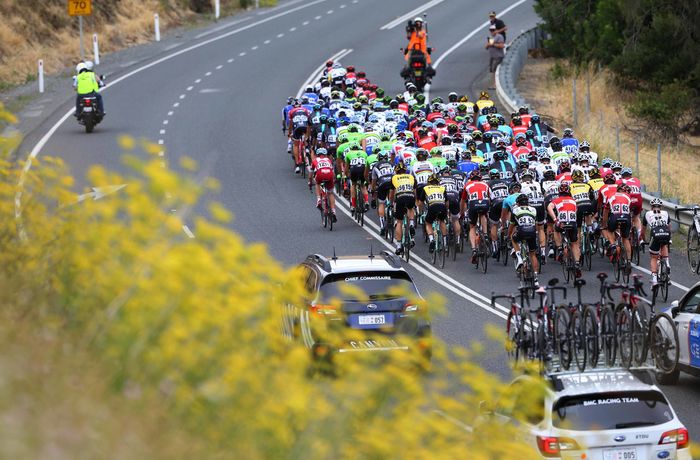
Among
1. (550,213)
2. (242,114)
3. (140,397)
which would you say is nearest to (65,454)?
(140,397)

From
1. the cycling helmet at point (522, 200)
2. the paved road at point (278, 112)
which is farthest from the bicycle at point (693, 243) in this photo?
the cycling helmet at point (522, 200)

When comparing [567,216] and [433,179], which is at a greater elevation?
[433,179]

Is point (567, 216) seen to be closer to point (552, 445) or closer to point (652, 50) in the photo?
point (552, 445)

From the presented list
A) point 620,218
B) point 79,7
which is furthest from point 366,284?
point 79,7

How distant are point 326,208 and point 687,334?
12710 millimetres

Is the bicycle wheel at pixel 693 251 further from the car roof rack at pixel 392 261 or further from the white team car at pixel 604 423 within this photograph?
the white team car at pixel 604 423

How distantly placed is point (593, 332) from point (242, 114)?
2879 cm

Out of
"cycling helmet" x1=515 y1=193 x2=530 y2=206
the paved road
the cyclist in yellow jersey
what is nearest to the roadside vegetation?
the paved road

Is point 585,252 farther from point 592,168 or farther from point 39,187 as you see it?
point 39,187

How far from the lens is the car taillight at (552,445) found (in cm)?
1128

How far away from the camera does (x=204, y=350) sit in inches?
290

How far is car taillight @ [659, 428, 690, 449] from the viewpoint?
11477 millimetres

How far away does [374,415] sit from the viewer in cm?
797

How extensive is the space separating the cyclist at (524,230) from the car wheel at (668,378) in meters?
6.58
